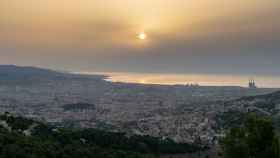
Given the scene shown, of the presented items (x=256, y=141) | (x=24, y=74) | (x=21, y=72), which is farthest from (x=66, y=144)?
(x=21, y=72)

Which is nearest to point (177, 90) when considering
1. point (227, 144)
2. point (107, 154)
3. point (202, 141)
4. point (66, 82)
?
point (66, 82)

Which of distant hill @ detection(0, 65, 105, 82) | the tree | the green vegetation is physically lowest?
the green vegetation

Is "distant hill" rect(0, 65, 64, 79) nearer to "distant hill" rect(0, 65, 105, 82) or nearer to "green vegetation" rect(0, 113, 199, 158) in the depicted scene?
"distant hill" rect(0, 65, 105, 82)

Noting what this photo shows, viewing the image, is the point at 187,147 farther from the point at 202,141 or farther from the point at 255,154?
the point at 255,154

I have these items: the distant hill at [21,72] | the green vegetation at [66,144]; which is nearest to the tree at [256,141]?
the green vegetation at [66,144]

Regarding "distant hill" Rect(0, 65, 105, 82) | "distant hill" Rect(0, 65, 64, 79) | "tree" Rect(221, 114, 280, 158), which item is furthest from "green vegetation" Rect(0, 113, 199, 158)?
"distant hill" Rect(0, 65, 64, 79)

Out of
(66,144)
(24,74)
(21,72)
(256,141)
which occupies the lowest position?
(66,144)

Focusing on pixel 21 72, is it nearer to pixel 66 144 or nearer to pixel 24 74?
pixel 24 74
